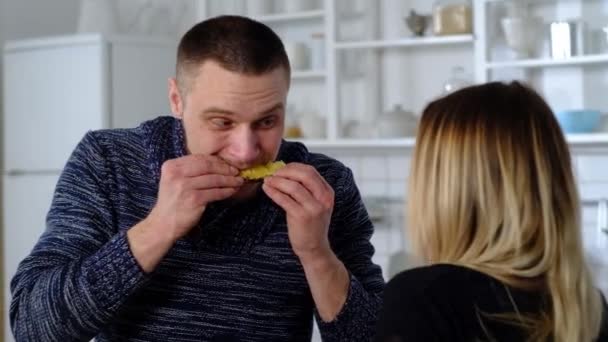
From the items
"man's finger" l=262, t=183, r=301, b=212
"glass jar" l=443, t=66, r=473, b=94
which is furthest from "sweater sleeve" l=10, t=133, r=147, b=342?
"glass jar" l=443, t=66, r=473, b=94

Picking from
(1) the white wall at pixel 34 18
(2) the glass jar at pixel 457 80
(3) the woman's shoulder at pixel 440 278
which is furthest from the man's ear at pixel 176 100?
(1) the white wall at pixel 34 18

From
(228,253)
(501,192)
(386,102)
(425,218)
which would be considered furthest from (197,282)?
(386,102)

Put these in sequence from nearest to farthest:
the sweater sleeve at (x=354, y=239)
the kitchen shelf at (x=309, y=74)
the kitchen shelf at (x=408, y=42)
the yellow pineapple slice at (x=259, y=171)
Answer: the yellow pineapple slice at (x=259, y=171)
the sweater sleeve at (x=354, y=239)
the kitchen shelf at (x=408, y=42)
the kitchen shelf at (x=309, y=74)

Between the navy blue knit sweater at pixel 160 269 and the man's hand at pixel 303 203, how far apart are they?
0.11 m

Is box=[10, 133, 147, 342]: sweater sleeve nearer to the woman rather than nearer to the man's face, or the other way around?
the man's face

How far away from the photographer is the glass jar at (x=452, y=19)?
3395mm

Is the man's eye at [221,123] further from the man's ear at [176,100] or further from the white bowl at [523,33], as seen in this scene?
the white bowl at [523,33]

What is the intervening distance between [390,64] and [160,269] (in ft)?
7.44

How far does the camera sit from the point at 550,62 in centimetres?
323

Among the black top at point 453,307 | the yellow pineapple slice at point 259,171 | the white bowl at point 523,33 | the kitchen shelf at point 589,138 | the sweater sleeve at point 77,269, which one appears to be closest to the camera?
the black top at point 453,307

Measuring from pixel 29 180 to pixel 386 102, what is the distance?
1494 mm

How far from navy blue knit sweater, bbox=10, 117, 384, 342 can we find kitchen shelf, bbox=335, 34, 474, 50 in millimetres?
1781

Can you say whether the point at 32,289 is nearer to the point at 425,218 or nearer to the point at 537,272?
the point at 425,218

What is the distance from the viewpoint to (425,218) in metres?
1.34
